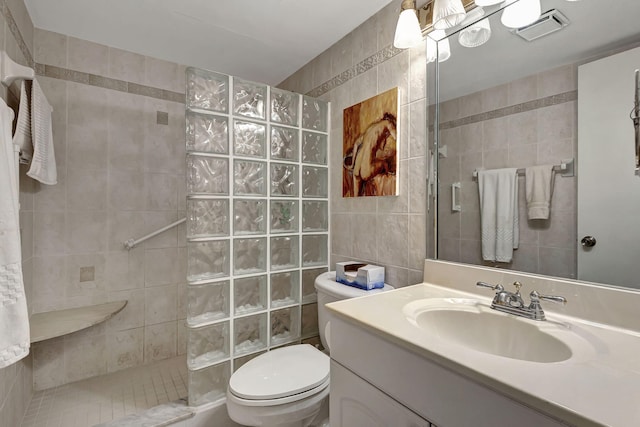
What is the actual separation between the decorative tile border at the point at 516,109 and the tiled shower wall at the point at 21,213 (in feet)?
6.11

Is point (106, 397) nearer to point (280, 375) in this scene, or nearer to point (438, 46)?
point (280, 375)

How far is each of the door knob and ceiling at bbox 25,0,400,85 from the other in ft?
4.23

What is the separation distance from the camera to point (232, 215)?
1.45 metres

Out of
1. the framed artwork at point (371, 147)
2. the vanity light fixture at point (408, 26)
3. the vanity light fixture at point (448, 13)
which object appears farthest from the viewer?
the framed artwork at point (371, 147)

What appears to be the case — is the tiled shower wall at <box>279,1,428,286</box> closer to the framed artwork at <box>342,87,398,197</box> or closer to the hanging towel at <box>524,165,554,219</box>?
the framed artwork at <box>342,87,398,197</box>

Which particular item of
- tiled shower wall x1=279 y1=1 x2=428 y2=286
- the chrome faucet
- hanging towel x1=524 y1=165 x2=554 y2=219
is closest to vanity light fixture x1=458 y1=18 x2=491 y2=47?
tiled shower wall x1=279 y1=1 x2=428 y2=286

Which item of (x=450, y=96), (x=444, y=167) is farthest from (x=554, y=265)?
(x=450, y=96)

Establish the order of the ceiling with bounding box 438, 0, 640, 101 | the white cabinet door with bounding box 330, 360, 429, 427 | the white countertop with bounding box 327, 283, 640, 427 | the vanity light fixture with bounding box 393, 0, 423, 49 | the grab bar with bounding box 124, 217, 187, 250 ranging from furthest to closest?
the grab bar with bounding box 124, 217, 187, 250 → the vanity light fixture with bounding box 393, 0, 423, 49 → the ceiling with bounding box 438, 0, 640, 101 → the white cabinet door with bounding box 330, 360, 429, 427 → the white countertop with bounding box 327, 283, 640, 427

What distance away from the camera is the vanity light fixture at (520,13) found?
0.95 meters

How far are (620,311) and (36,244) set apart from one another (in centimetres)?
267

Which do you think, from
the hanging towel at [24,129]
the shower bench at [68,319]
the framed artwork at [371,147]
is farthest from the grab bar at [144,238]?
the framed artwork at [371,147]

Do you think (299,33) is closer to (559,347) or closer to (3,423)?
(559,347)

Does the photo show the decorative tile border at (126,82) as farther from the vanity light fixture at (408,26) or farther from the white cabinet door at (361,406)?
the white cabinet door at (361,406)

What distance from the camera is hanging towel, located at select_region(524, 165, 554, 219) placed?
923 millimetres
